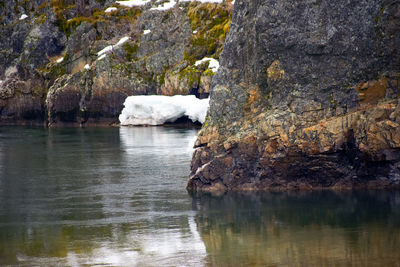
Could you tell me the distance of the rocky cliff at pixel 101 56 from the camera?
281 ft

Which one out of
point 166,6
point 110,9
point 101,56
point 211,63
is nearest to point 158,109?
point 211,63

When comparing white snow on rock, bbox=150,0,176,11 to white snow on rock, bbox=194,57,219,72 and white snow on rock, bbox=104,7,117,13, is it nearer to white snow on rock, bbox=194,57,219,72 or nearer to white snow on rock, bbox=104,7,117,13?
white snow on rock, bbox=104,7,117,13

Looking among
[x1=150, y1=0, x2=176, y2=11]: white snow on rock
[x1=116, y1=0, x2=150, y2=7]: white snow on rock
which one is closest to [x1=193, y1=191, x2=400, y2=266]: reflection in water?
[x1=150, y1=0, x2=176, y2=11]: white snow on rock

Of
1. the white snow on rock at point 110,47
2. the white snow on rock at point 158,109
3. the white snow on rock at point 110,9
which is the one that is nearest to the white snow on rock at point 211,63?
the white snow on rock at point 158,109

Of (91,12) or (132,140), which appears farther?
(91,12)

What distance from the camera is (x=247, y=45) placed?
31.2 metres

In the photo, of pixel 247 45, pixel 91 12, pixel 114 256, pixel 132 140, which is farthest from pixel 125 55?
pixel 114 256

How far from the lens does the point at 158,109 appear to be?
256ft

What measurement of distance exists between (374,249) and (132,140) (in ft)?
137

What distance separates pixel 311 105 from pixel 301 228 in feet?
25.4

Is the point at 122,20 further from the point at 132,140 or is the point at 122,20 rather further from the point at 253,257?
the point at 253,257

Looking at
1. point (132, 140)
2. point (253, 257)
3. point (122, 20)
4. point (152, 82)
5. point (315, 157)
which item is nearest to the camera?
point (253, 257)

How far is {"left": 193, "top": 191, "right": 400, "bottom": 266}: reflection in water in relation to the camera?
64.1 feet

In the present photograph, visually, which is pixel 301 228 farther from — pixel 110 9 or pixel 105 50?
pixel 110 9
